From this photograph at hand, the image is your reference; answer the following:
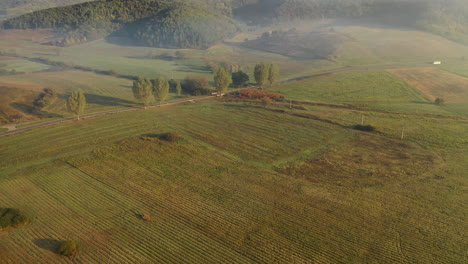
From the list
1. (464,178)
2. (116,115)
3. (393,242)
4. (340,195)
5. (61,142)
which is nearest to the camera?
(393,242)

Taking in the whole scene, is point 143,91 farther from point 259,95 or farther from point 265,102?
point 259,95

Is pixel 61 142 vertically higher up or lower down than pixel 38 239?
higher up

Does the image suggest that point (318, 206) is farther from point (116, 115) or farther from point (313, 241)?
point (116, 115)

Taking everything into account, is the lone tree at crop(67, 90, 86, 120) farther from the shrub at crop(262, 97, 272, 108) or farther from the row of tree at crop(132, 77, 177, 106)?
the shrub at crop(262, 97, 272, 108)

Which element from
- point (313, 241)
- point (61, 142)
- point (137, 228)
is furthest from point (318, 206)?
point (61, 142)

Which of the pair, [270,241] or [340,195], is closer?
[270,241]

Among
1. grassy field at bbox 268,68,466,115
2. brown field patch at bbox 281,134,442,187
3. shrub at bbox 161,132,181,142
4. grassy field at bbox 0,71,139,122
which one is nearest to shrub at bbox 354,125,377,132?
brown field patch at bbox 281,134,442,187
